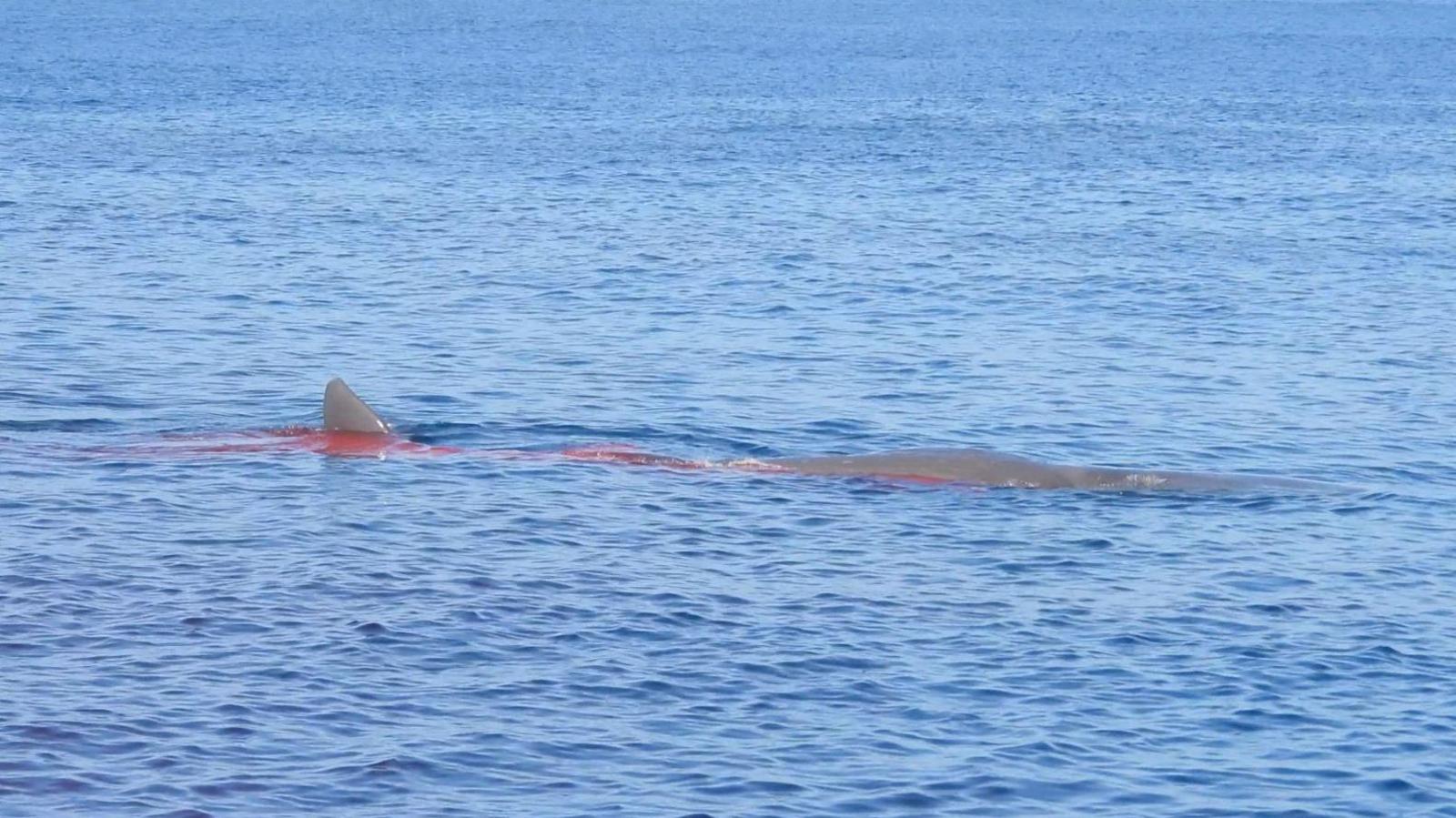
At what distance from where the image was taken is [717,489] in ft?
85.7

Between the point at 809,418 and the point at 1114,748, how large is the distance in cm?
1335

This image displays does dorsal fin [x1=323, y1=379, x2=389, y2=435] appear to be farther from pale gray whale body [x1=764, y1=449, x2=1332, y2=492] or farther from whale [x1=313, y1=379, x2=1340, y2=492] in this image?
pale gray whale body [x1=764, y1=449, x2=1332, y2=492]

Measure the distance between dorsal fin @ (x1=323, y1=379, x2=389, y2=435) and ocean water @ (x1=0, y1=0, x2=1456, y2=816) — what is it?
0.90m

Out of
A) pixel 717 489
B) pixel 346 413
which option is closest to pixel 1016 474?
pixel 717 489

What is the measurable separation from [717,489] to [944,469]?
283 centimetres

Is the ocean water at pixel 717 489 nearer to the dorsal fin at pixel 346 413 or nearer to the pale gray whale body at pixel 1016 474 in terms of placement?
the pale gray whale body at pixel 1016 474

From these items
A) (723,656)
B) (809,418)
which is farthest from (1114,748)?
(809,418)

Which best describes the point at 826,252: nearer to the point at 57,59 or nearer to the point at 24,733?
the point at 24,733

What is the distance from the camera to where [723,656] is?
19.5 m

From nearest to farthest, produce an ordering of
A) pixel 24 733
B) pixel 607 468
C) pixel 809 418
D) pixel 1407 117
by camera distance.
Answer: pixel 24 733 → pixel 607 468 → pixel 809 418 → pixel 1407 117

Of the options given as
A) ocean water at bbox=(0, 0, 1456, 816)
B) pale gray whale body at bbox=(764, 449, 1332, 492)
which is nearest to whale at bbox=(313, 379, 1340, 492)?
pale gray whale body at bbox=(764, 449, 1332, 492)

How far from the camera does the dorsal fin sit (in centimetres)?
2770

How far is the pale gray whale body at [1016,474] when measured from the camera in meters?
26.3

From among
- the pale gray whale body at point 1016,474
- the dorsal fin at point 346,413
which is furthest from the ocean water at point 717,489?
the dorsal fin at point 346,413
